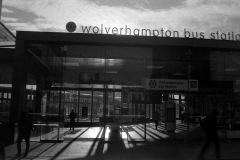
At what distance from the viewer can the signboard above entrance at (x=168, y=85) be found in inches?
567

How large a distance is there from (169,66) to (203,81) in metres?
2.14

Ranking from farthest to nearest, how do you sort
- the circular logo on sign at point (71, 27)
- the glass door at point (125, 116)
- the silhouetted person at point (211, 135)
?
the glass door at point (125, 116) → the circular logo on sign at point (71, 27) → the silhouetted person at point (211, 135)

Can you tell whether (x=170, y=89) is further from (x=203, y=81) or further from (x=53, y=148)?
(x=53, y=148)

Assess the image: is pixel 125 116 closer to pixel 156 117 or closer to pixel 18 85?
pixel 156 117

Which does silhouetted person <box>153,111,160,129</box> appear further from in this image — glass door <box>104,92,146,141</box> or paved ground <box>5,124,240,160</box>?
paved ground <box>5,124,240,160</box>

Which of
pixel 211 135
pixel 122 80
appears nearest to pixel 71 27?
pixel 122 80

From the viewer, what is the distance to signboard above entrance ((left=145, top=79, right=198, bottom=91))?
47.2ft

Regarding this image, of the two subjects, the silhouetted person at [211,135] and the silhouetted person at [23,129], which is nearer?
the silhouetted person at [211,135]

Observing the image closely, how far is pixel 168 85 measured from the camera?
14453 mm

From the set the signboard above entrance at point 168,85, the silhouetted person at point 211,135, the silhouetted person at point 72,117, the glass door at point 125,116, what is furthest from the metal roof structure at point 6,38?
the silhouetted person at point 211,135

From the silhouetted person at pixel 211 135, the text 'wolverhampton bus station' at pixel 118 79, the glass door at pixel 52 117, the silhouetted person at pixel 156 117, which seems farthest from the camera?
the silhouetted person at pixel 156 117

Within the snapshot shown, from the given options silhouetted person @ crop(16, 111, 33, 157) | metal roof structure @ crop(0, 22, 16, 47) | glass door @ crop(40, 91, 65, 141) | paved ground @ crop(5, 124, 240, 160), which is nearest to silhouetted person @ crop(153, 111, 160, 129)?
paved ground @ crop(5, 124, 240, 160)

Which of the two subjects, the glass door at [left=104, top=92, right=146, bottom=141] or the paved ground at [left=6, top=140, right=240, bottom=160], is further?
the glass door at [left=104, top=92, right=146, bottom=141]

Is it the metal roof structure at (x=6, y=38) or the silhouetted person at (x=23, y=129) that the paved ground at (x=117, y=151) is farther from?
the metal roof structure at (x=6, y=38)
